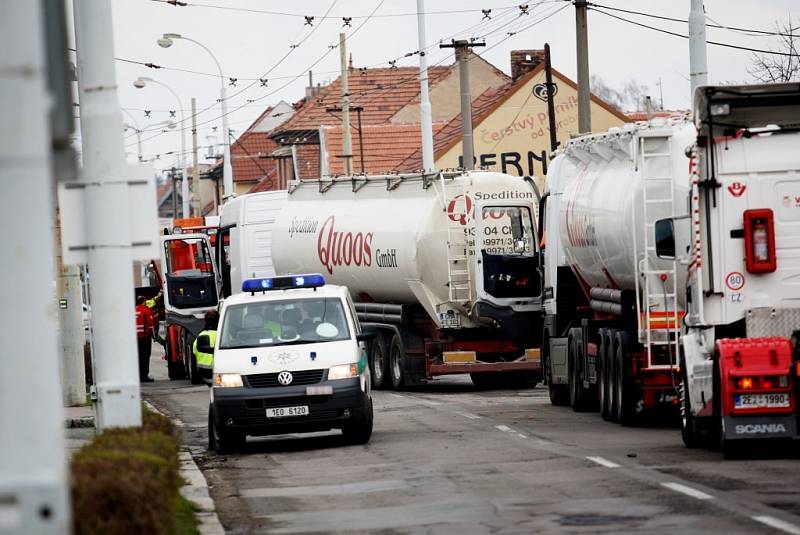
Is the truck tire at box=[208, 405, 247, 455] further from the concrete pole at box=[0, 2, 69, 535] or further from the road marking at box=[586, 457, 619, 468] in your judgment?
the concrete pole at box=[0, 2, 69, 535]

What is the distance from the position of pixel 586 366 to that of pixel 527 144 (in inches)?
1882

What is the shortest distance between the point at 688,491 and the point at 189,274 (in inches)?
1114

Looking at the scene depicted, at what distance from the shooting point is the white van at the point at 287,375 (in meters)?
19.3

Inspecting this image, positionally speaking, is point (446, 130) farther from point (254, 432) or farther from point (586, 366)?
point (254, 432)

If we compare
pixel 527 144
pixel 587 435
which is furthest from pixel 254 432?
pixel 527 144

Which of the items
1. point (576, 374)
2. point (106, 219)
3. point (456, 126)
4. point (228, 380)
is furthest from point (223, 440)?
point (456, 126)

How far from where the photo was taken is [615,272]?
71.7ft

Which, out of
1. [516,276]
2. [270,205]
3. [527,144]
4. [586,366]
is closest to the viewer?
[586,366]

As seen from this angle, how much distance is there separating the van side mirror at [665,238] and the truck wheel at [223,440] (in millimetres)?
5076

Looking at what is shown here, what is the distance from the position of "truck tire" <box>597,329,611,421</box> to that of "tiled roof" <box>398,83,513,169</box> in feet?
154

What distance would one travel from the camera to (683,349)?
17578mm

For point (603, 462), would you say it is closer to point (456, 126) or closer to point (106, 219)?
point (106, 219)

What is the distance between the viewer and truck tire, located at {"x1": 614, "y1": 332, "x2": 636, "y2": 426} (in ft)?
70.0

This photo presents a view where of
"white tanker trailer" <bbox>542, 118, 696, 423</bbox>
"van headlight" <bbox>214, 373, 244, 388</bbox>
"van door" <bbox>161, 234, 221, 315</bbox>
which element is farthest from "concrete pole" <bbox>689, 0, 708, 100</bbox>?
"van door" <bbox>161, 234, 221, 315</bbox>
